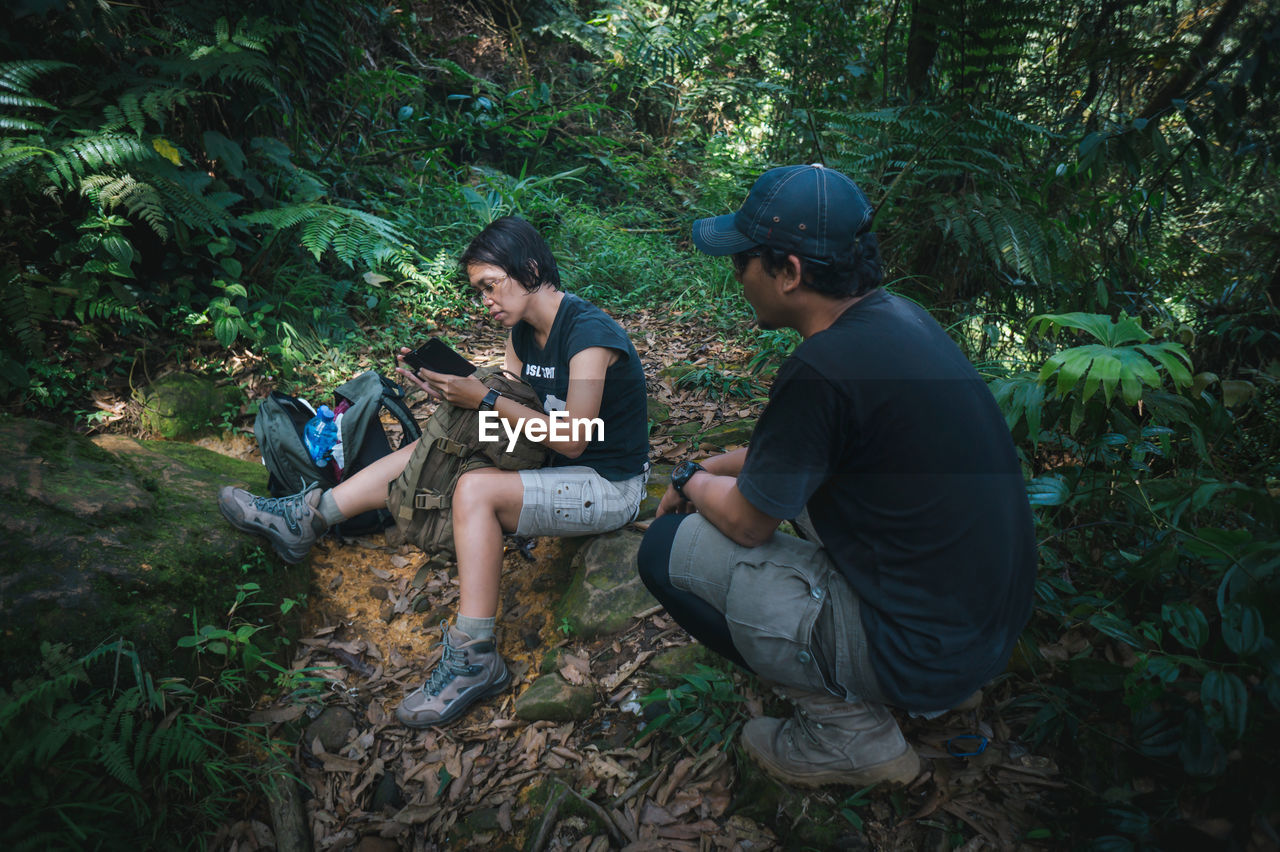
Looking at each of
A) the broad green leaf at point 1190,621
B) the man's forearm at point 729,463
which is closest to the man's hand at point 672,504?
the man's forearm at point 729,463

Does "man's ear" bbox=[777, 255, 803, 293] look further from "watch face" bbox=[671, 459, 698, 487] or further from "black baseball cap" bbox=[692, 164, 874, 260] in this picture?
"watch face" bbox=[671, 459, 698, 487]

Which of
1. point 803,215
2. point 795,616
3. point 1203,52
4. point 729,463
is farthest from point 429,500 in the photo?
point 1203,52

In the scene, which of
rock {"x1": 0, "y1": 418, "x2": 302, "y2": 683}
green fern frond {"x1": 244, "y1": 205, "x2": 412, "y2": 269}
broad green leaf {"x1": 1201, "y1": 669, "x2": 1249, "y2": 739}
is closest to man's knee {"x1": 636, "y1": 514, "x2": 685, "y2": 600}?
broad green leaf {"x1": 1201, "y1": 669, "x2": 1249, "y2": 739}

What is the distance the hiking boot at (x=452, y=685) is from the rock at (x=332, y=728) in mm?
268

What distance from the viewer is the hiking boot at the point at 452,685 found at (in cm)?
265

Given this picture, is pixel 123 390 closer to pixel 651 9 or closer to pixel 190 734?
pixel 190 734

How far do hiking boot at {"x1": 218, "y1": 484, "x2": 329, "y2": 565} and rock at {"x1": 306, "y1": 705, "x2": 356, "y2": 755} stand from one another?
0.78 metres

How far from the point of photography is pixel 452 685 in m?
2.67

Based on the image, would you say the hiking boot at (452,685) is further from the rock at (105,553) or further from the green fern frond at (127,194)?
the green fern frond at (127,194)

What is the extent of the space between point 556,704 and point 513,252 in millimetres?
1997

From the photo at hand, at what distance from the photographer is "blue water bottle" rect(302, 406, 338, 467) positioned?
11.2 ft

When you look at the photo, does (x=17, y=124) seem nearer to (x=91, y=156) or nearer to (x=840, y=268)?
(x=91, y=156)

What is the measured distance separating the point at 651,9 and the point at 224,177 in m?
7.63

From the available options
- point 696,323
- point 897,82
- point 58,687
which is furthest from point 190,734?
point 897,82
